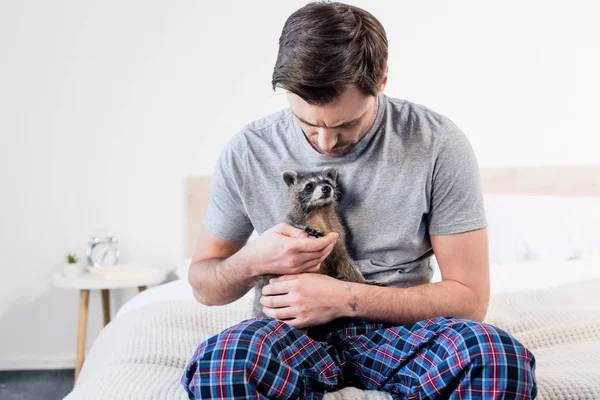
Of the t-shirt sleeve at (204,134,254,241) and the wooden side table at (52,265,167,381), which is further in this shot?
the wooden side table at (52,265,167,381)

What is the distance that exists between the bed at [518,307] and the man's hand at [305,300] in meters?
0.15

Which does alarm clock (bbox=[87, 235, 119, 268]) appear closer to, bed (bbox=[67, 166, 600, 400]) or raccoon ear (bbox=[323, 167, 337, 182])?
bed (bbox=[67, 166, 600, 400])

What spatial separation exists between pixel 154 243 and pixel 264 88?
97 cm

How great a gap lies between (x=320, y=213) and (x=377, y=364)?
14.1 inches

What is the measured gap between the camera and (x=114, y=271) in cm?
287

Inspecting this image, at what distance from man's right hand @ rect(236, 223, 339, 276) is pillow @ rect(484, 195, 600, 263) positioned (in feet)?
5.16

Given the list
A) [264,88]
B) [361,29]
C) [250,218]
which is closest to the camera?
[361,29]

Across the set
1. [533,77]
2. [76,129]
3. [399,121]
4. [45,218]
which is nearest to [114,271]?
[45,218]

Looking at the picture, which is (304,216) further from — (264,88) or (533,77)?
(533,77)

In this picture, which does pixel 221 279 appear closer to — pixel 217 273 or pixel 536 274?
pixel 217 273

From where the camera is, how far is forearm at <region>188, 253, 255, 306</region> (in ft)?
4.26

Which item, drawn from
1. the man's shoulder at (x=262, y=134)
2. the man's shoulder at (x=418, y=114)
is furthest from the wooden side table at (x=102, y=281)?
the man's shoulder at (x=418, y=114)

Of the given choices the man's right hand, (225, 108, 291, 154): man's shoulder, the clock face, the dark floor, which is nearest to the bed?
the man's right hand

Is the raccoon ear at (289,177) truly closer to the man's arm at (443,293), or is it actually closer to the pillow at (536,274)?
the man's arm at (443,293)
